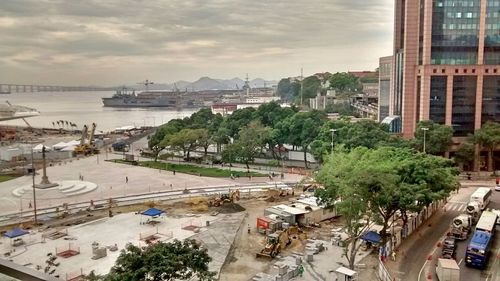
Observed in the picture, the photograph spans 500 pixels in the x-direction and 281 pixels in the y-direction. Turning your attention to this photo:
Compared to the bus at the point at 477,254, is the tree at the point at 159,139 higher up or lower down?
higher up

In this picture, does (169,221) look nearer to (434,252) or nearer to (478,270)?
(434,252)

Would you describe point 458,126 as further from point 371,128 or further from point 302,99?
point 302,99

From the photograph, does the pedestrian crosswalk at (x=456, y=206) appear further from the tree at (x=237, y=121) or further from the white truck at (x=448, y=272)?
the tree at (x=237, y=121)

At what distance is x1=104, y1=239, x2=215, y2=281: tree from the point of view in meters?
16.0

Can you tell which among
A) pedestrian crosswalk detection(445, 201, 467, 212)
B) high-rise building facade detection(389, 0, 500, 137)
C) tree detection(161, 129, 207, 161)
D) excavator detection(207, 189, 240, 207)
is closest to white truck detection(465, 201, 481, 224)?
pedestrian crosswalk detection(445, 201, 467, 212)

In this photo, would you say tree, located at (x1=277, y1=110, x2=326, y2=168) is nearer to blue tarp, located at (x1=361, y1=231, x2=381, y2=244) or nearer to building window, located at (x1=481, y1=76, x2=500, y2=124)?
building window, located at (x1=481, y1=76, x2=500, y2=124)

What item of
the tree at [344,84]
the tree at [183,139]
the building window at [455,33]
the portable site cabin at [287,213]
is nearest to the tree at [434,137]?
the building window at [455,33]

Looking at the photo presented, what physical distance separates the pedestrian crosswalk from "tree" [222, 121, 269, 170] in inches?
1062

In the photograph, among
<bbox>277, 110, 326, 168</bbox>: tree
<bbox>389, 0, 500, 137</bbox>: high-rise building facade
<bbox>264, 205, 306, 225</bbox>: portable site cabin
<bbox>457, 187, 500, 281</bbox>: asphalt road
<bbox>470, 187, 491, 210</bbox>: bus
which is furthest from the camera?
<bbox>277, 110, 326, 168</bbox>: tree

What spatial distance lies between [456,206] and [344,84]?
9858 centimetres

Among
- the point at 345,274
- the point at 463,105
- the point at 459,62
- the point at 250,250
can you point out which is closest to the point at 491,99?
the point at 463,105

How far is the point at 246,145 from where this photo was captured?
61406 millimetres

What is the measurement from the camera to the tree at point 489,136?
55.8 metres

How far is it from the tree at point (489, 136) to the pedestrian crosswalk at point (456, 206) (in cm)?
1664
